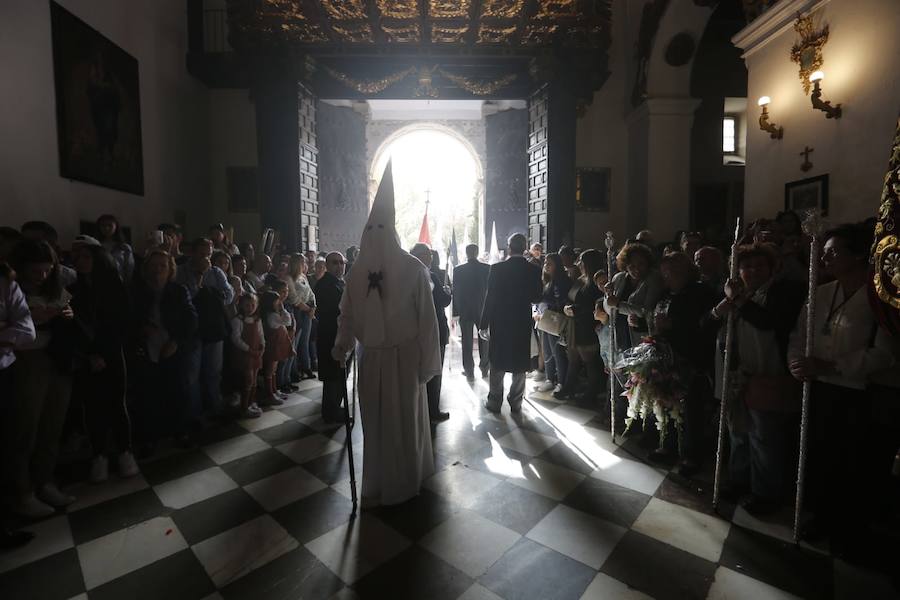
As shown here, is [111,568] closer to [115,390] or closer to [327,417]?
[115,390]

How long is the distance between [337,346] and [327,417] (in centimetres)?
172

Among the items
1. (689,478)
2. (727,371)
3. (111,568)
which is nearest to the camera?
(111,568)

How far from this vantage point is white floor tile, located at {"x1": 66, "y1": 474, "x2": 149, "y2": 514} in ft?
10.1

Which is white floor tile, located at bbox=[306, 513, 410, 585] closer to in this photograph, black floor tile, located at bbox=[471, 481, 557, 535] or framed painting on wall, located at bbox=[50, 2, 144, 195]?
black floor tile, located at bbox=[471, 481, 557, 535]

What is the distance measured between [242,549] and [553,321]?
148 inches

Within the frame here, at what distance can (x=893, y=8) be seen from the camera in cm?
436

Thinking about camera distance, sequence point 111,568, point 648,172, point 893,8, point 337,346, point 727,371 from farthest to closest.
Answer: point 648,172, point 893,8, point 337,346, point 727,371, point 111,568

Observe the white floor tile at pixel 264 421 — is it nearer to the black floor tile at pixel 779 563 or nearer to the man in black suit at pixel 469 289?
the man in black suit at pixel 469 289

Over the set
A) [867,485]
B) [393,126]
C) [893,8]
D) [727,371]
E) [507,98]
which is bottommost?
[867,485]

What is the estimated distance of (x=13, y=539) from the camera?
2609 millimetres

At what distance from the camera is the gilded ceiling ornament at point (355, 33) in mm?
8359

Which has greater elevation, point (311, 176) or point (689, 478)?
point (311, 176)

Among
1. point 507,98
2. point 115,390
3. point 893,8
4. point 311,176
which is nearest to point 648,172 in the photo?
point 507,98

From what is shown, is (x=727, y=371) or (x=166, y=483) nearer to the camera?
(x=727, y=371)
